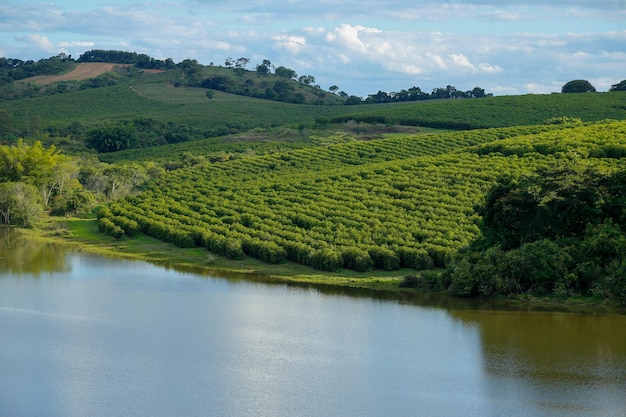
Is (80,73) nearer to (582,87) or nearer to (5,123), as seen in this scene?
(5,123)

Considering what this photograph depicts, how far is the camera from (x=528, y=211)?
52.5 m

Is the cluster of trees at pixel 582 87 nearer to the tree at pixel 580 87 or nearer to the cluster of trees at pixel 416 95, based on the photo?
the tree at pixel 580 87

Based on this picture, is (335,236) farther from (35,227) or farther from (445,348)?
(35,227)

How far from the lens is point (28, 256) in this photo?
2645 inches

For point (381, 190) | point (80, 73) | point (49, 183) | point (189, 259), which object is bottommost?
point (189, 259)

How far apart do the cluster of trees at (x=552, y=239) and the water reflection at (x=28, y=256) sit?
2768 centimetres

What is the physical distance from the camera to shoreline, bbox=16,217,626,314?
49.2 metres

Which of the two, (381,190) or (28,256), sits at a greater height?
(381,190)

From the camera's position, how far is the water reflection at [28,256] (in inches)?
2450

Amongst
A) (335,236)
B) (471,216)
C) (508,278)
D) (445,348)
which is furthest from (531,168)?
(445,348)

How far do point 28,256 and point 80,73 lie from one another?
130 meters

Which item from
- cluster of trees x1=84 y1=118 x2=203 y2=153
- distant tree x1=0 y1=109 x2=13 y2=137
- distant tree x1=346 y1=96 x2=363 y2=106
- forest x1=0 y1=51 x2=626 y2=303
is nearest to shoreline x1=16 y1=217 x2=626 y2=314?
forest x1=0 y1=51 x2=626 y2=303

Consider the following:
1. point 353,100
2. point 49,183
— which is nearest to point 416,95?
point 353,100

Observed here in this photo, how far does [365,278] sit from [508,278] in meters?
9.48
